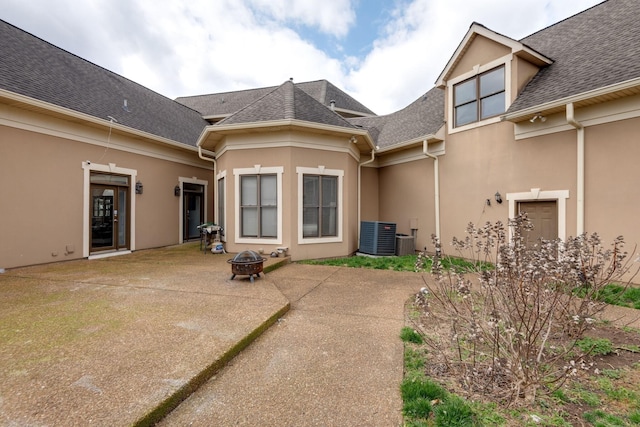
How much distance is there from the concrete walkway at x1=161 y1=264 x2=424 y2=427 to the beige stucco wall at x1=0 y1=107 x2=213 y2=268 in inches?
249

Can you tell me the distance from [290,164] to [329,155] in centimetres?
117

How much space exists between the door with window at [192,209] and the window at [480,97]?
903 cm

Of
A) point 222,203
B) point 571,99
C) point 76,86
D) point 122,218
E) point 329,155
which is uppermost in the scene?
point 76,86

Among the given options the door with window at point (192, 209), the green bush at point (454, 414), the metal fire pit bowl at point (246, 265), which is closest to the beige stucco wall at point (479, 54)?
the metal fire pit bowl at point (246, 265)

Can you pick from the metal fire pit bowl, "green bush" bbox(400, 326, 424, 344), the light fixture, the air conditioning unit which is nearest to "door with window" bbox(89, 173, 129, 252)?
the metal fire pit bowl

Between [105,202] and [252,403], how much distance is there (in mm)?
7996

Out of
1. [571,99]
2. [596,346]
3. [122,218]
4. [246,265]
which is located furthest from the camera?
[122,218]

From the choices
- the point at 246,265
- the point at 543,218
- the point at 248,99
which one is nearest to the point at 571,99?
the point at 543,218

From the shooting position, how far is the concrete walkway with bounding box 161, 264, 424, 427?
2.01 metres

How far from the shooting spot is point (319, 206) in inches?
306

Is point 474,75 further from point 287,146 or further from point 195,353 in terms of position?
point 195,353

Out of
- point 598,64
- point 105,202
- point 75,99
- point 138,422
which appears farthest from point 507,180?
point 75,99

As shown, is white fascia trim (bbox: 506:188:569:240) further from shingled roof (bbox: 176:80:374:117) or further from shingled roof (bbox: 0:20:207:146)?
shingled roof (bbox: 176:80:374:117)

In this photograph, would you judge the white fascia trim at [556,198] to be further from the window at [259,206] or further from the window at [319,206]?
the window at [259,206]
